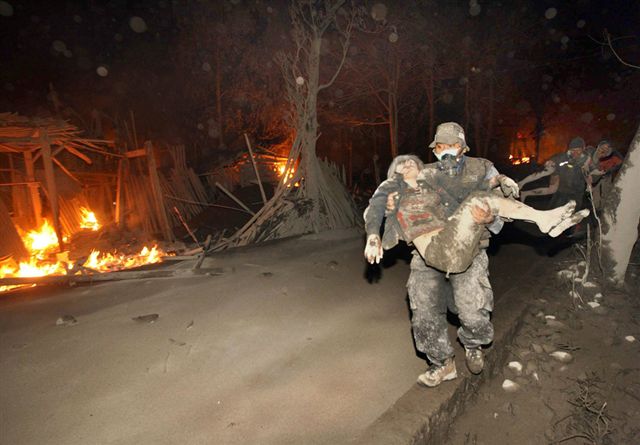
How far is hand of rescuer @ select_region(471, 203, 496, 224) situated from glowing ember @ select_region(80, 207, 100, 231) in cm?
1030

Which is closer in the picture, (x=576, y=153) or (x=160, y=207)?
(x=576, y=153)

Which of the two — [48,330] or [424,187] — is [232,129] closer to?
[48,330]

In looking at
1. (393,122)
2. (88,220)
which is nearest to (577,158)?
(393,122)

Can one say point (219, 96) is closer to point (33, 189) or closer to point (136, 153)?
point (136, 153)

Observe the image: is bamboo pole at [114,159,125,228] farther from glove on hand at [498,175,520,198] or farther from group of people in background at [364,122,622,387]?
glove on hand at [498,175,520,198]

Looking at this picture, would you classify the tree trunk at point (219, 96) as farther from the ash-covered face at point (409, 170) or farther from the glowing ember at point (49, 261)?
the ash-covered face at point (409, 170)

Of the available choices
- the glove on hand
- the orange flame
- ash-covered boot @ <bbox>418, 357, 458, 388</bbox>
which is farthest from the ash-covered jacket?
the orange flame

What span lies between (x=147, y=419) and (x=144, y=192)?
8.33 meters

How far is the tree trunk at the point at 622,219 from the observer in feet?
13.9

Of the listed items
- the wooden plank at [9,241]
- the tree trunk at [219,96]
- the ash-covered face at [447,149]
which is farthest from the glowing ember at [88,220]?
the ash-covered face at [447,149]

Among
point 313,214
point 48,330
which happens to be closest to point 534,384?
point 48,330

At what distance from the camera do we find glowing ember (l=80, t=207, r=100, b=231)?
9.89m

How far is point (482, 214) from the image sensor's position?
2324mm

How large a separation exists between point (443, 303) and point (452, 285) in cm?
15
